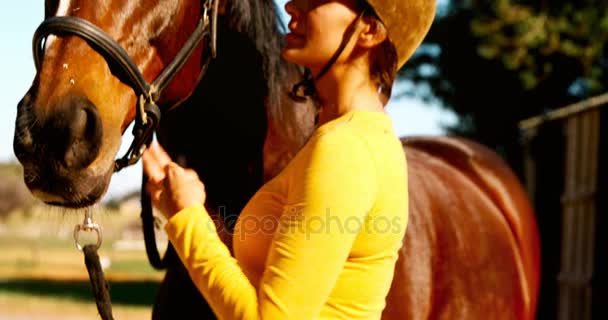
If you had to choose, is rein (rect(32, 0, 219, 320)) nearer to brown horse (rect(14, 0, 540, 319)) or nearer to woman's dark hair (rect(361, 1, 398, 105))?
brown horse (rect(14, 0, 540, 319))

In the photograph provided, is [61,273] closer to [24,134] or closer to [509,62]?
[509,62]

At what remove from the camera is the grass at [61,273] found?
4.78 m

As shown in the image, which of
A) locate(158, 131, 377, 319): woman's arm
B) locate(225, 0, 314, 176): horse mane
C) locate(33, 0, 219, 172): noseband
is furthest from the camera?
locate(225, 0, 314, 176): horse mane

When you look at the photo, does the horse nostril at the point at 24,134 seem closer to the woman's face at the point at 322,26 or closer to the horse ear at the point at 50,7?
the horse ear at the point at 50,7

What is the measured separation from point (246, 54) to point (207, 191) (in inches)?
→ 16.2

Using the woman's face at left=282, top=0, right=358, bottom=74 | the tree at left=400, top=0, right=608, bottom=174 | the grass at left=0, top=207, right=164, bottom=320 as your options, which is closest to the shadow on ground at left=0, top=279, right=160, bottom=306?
the grass at left=0, top=207, right=164, bottom=320

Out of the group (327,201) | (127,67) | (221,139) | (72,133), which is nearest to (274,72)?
(221,139)

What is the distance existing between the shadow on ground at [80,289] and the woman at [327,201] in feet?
34.3

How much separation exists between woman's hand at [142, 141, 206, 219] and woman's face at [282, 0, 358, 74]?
1.04 ft

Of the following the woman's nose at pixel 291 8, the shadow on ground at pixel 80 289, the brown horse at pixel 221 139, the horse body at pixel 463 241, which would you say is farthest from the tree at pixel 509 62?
the woman's nose at pixel 291 8

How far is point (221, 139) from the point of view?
2172 mm

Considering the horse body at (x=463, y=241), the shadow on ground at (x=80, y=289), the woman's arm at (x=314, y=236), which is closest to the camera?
the woman's arm at (x=314, y=236)

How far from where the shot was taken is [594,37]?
10.0 m

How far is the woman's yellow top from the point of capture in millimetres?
1292
